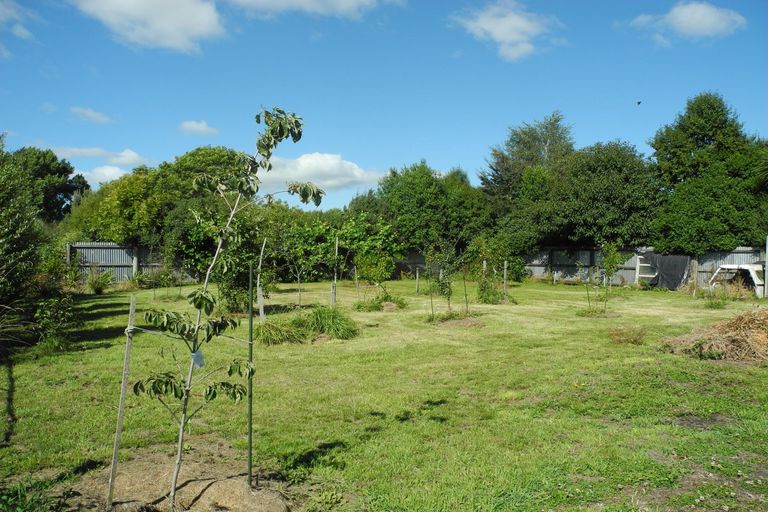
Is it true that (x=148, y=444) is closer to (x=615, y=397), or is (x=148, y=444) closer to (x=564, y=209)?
(x=615, y=397)

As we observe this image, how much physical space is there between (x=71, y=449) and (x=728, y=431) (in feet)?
18.6

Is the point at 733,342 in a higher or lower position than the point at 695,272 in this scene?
lower

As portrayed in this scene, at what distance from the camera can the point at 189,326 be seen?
327cm

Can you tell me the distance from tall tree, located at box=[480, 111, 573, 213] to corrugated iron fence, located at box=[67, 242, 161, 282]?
22719 mm

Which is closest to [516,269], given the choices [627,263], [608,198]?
[627,263]

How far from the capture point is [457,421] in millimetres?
5410

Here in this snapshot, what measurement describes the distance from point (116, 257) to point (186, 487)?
2168 centimetres

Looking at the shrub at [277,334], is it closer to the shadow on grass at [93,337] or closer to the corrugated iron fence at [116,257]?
the shadow on grass at [93,337]

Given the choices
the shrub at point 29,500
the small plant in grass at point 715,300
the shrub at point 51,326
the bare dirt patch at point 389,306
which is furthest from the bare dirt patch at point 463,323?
the shrub at point 29,500

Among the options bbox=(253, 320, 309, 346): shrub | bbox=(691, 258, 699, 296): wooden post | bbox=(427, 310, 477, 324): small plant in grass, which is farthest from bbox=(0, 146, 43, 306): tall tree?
bbox=(691, 258, 699, 296): wooden post

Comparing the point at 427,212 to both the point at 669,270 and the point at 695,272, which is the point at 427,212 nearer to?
the point at 669,270

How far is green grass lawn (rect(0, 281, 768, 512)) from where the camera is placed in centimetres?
392

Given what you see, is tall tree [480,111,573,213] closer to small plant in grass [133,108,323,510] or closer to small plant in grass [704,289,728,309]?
small plant in grass [704,289,728,309]

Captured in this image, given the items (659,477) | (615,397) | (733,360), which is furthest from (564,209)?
(659,477)
